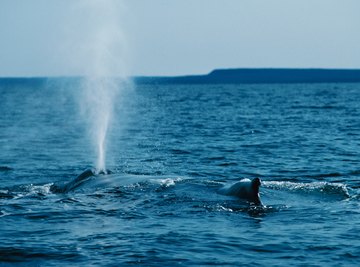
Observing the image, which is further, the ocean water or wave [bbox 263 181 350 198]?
wave [bbox 263 181 350 198]

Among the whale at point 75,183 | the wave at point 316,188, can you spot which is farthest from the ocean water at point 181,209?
the whale at point 75,183

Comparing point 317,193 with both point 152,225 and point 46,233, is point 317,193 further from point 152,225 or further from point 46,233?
point 46,233

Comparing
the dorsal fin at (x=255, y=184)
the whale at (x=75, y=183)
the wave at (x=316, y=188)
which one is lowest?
the wave at (x=316, y=188)

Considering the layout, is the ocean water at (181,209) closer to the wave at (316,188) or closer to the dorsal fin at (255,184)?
the wave at (316,188)

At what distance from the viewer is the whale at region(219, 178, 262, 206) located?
1817 cm

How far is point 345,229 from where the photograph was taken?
15.8 m

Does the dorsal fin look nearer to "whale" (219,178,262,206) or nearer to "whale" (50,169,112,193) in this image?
"whale" (219,178,262,206)

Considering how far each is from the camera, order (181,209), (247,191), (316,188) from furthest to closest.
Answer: (316,188)
(247,191)
(181,209)

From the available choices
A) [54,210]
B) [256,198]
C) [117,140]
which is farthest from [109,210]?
[117,140]

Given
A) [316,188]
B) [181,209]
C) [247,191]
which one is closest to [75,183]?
[181,209]

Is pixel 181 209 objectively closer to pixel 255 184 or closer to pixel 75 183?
pixel 255 184

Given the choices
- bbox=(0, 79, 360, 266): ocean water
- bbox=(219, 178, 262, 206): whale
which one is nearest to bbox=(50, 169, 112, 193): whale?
bbox=(0, 79, 360, 266): ocean water

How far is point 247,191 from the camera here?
61.0 ft

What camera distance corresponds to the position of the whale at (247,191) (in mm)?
18172
